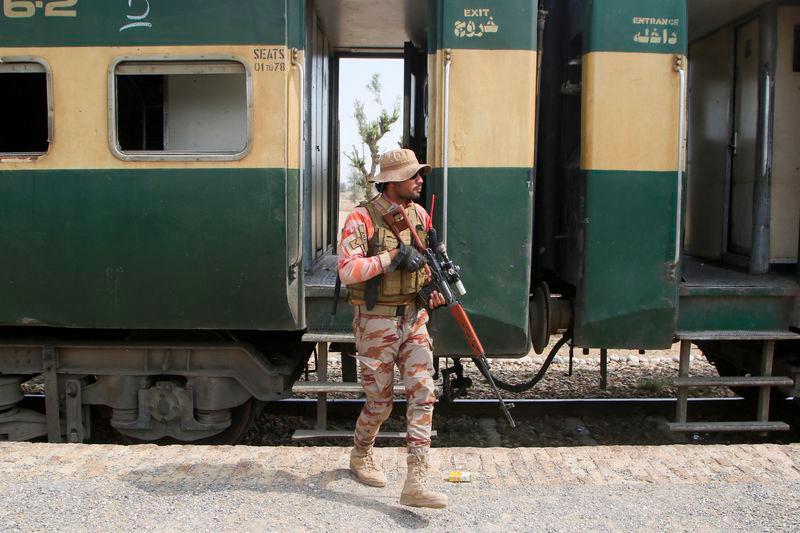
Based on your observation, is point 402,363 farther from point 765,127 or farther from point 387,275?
point 765,127

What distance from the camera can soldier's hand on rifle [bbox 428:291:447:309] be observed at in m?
3.78

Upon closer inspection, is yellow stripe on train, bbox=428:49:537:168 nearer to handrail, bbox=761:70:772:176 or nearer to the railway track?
handrail, bbox=761:70:772:176

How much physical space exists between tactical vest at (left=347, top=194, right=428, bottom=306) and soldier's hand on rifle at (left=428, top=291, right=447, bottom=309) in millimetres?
90

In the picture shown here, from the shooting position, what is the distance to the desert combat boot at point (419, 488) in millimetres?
3650

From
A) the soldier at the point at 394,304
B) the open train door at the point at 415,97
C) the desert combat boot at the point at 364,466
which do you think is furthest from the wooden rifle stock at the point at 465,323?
the open train door at the point at 415,97

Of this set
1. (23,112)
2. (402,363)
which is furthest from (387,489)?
(23,112)

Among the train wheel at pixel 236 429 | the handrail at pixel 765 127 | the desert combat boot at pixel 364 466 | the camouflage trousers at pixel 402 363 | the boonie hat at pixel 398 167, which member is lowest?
the train wheel at pixel 236 429

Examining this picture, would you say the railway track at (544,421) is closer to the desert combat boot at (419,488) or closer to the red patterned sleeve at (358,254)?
the desert combat boot at (419,488)

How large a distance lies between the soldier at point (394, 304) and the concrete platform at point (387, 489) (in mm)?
375

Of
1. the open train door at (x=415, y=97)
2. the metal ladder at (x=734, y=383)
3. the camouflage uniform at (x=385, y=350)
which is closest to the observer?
the camouflage uniform at (x=385, y=350)

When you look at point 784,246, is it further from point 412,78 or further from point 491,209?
point 412,78

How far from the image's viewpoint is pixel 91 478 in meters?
4.09

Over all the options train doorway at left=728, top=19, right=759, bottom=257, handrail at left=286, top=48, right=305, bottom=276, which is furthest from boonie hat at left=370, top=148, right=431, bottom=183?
train doorway at left=728, top=19, right=759, bottom=257

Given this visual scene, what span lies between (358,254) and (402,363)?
0.66 metres
